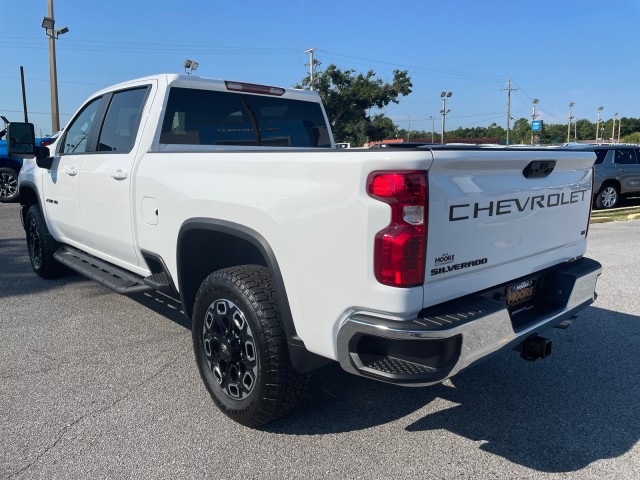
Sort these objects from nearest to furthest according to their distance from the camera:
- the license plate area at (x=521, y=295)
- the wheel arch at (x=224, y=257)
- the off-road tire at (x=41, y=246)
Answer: the wheel arch at (x=224, y=257) → the license plate area at (x=521, y=295) → the off-road tire at (x=41, y=246)

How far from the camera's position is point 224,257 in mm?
3441

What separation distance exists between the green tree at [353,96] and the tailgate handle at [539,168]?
3794 cm

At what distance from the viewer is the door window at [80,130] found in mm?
4793

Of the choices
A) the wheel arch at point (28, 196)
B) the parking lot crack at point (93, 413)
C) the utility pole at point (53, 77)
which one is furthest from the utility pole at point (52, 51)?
the parking lot crack at point (93, 413)

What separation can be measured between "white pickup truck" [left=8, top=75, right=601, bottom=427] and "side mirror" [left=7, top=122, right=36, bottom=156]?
1524 millimetres

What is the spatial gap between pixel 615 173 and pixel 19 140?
13.5m

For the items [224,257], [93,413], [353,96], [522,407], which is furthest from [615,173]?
[353,96]

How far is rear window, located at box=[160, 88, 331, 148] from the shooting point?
4.04 m

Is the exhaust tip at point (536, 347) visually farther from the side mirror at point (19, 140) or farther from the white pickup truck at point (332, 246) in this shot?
the side mirror at point (19, 140)

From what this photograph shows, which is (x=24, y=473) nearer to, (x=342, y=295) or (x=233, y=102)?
(x=342, y=295)

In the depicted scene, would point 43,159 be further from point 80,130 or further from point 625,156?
point 625,156

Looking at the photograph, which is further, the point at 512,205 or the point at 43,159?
the point at 43,159

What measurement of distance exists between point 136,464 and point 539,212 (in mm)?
2455

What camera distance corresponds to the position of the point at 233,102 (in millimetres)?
4379
